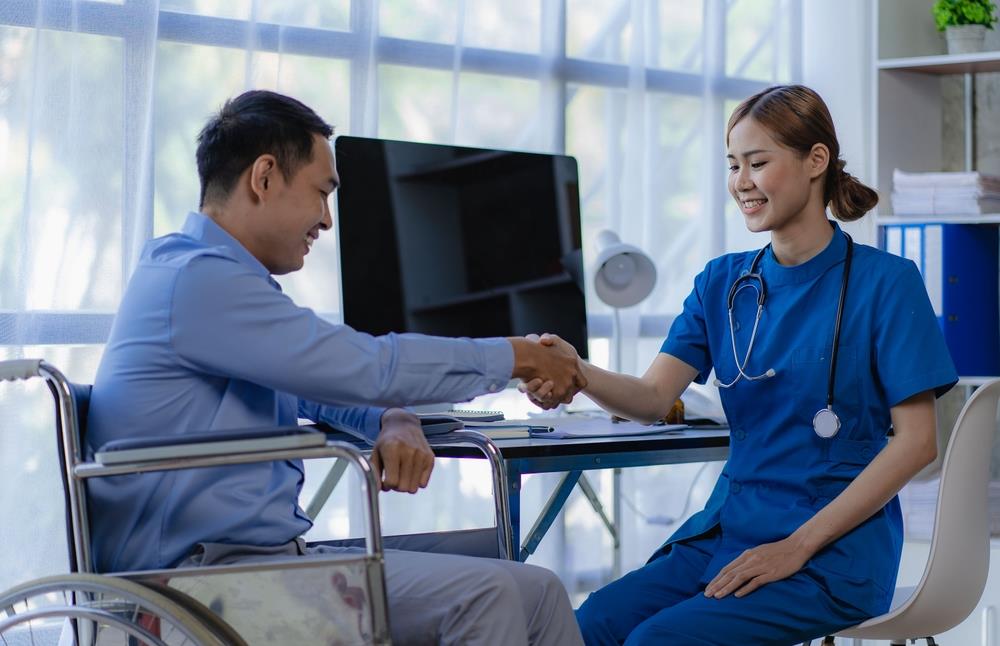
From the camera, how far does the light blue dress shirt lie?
4.70ft

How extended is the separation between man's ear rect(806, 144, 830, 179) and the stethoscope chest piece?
15.2 inches

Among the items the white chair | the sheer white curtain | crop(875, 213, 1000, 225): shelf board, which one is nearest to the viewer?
the white chair

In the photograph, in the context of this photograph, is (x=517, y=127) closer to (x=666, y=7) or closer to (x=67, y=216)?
(x=666, y=7)

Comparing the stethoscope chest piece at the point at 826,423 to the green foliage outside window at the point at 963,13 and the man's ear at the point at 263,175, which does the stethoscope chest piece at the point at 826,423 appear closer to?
the man's ear at the point at 263,175

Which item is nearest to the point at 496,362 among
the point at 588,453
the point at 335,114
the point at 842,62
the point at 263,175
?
the point at 263,175

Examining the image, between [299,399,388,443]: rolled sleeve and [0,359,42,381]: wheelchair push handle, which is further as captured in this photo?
[299,399,388,443]: rolled sleeve

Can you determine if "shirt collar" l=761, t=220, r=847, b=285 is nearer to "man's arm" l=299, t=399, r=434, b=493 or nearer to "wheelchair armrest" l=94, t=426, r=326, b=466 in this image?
"man's arm" l=299, t=399, r=434, b=493

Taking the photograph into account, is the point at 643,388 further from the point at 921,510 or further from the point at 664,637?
the point at 921,510

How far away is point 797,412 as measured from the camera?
1.87 meters

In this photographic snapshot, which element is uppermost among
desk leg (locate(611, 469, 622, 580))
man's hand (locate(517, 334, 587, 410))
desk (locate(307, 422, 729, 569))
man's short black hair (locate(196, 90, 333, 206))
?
man's short black hair (locate(196, 90, 333, 206))

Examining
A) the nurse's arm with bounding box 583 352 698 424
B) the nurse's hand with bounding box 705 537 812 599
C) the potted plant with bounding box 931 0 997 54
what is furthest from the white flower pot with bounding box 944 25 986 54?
the nurse's hand with bounding box 705 537 812 599

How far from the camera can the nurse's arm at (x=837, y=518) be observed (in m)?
1.75

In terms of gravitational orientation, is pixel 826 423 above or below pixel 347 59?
below

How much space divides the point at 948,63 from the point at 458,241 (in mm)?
1610
